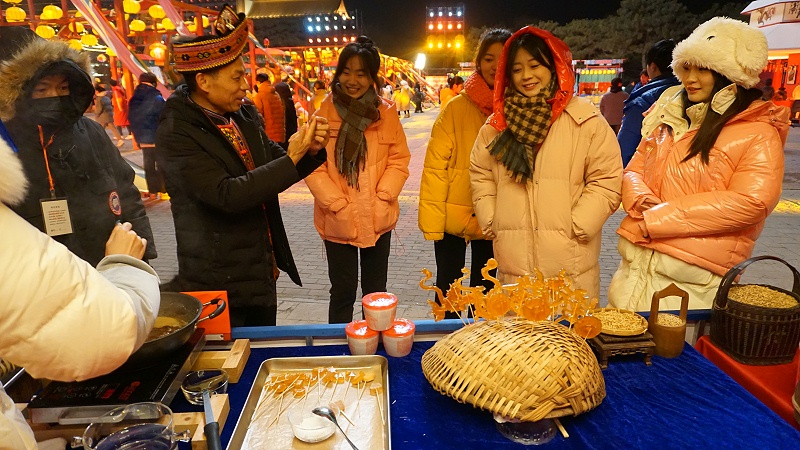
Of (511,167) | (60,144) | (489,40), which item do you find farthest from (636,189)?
(60,144)

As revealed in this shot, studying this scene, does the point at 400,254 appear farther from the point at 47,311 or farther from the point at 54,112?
the point at 47,311

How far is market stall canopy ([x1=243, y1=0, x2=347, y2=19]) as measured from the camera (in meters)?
8.70

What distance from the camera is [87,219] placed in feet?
7.06

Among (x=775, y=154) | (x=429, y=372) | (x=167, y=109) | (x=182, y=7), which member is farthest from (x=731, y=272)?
(x=182, y=7)

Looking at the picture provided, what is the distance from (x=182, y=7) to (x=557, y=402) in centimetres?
935

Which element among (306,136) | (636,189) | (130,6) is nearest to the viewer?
(306,136)

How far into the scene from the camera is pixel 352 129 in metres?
2.76

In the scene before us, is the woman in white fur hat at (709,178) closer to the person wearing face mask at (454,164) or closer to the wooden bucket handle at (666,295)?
the wooden bucket handle at (666,295)

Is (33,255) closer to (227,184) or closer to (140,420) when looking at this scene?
(140,420)

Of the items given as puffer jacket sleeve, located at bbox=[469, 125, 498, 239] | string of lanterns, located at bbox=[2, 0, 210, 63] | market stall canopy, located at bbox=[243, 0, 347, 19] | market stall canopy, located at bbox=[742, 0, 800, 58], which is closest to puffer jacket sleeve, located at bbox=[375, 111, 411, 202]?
puffer jacket sleeve, located at bbox=[469, 125, 498, 239]

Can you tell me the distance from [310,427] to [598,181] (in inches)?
64.0

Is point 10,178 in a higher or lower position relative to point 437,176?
higher

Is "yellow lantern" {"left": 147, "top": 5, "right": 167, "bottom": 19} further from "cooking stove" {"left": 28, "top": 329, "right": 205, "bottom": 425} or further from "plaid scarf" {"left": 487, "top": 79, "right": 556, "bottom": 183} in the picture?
"cooking stove" {"left": 28, "top": 329, "right": 205, "bottom": 425}

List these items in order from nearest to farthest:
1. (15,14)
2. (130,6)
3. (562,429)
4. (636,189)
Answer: (562,429) → (636,189) → (15,14) → (130,6)
